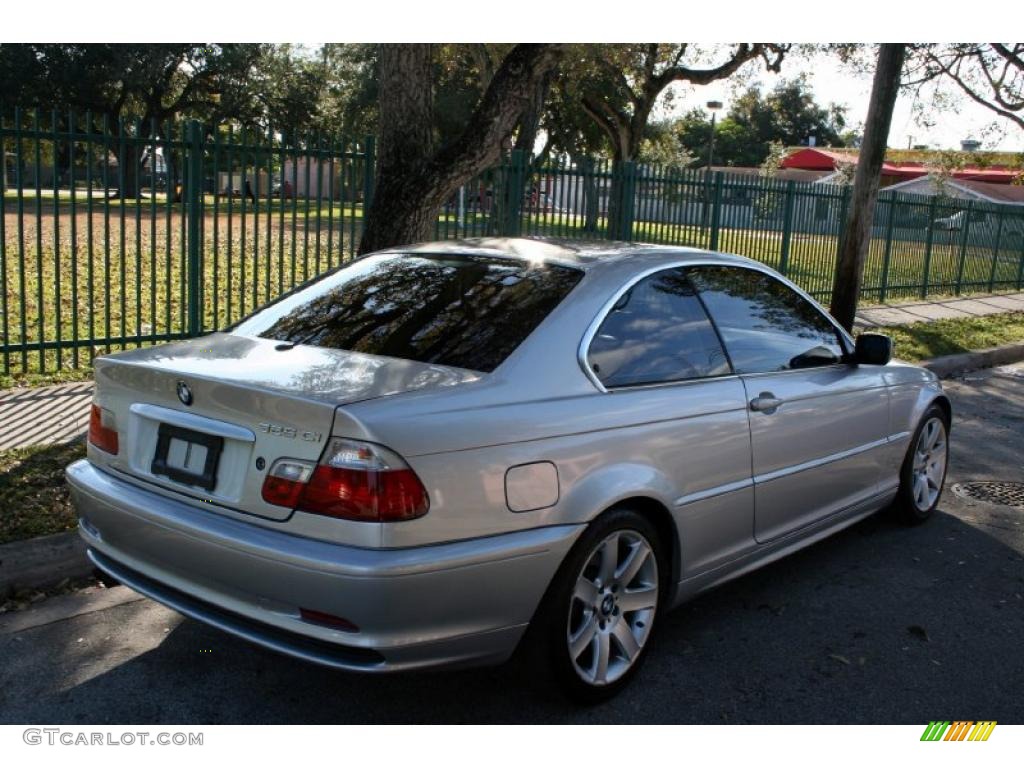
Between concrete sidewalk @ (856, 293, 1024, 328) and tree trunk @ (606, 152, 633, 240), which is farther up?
tree trunk @ (606, 152, 633, 240)

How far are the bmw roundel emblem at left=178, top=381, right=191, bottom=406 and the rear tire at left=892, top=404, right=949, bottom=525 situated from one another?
153 inches

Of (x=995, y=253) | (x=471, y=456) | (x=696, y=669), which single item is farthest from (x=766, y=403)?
(x=995, y=253)

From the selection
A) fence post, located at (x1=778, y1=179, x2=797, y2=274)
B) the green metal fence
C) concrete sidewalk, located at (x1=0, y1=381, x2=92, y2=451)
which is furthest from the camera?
fence post, located at (x1=778, y1=179, x2=797, y2=274)

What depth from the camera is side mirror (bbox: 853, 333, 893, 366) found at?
4852mm

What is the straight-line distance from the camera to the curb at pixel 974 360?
1155 centimetres

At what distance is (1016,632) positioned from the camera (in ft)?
14.1

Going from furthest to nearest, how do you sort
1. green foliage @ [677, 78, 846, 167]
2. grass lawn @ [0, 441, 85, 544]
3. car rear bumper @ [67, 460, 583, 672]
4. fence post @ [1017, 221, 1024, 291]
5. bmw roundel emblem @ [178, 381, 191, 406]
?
green foliage @ [677, 78, 846, 167], fence post @ [1017, 221, 1024, 291], grass lawn @ [0, 441, 85, 544], bmw roundel emblem @ [178, 381, 191, 406], car rear bumper @ [67, 460, 583, 672]

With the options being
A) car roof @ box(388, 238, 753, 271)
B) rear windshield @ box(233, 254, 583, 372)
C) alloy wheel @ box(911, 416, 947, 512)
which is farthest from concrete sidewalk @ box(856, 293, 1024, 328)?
rear windshield @ box(233, 254, 583, 372)

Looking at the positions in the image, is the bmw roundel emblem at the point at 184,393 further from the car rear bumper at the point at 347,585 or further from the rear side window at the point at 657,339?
the rear side window at the point at 657,339

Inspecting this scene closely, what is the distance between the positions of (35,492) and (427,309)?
101 inches

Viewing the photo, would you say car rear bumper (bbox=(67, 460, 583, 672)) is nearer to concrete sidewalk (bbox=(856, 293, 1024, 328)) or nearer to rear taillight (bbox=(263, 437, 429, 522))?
rear taillight (bbox=(263, 437, 429, 522))

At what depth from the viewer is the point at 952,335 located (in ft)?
45.6

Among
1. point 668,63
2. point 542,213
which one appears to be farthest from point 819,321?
point 668,63
